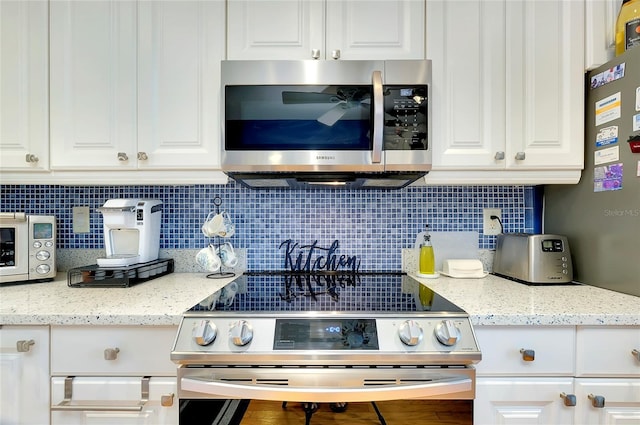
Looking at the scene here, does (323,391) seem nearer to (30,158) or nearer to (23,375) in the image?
(23,375)

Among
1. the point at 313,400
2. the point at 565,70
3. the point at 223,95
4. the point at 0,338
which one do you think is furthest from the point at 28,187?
the point at 565,70

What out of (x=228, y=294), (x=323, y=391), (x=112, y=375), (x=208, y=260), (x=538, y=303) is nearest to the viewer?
(x=323, y=391)

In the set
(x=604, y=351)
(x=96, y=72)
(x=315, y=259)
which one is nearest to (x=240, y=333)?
(x=315, y=259)

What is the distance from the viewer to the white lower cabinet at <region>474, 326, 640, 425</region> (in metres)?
1.01

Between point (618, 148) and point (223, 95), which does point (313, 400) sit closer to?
point (223, 95)

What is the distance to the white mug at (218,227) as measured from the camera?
4.91ft

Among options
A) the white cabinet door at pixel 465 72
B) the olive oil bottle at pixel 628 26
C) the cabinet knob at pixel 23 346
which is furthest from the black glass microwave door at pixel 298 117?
the olive oil bottle at pixel 628 26

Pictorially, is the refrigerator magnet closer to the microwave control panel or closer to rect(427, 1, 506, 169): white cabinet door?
rect(427, 1, 506, 169): white cabinet door

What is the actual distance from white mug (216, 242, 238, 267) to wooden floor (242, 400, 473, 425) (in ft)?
2.28

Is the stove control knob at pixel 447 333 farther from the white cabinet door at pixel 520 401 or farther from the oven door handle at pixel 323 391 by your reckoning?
the white cabinet door at pixel 520 401

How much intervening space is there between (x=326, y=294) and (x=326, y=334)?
28 centimetres

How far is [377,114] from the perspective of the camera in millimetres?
1228

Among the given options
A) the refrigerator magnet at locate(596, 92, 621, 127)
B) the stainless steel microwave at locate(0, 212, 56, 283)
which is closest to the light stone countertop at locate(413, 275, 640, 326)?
the refrigerator magnet at locate(596, 92, 621, 127)

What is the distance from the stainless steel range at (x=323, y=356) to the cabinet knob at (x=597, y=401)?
397 mm
